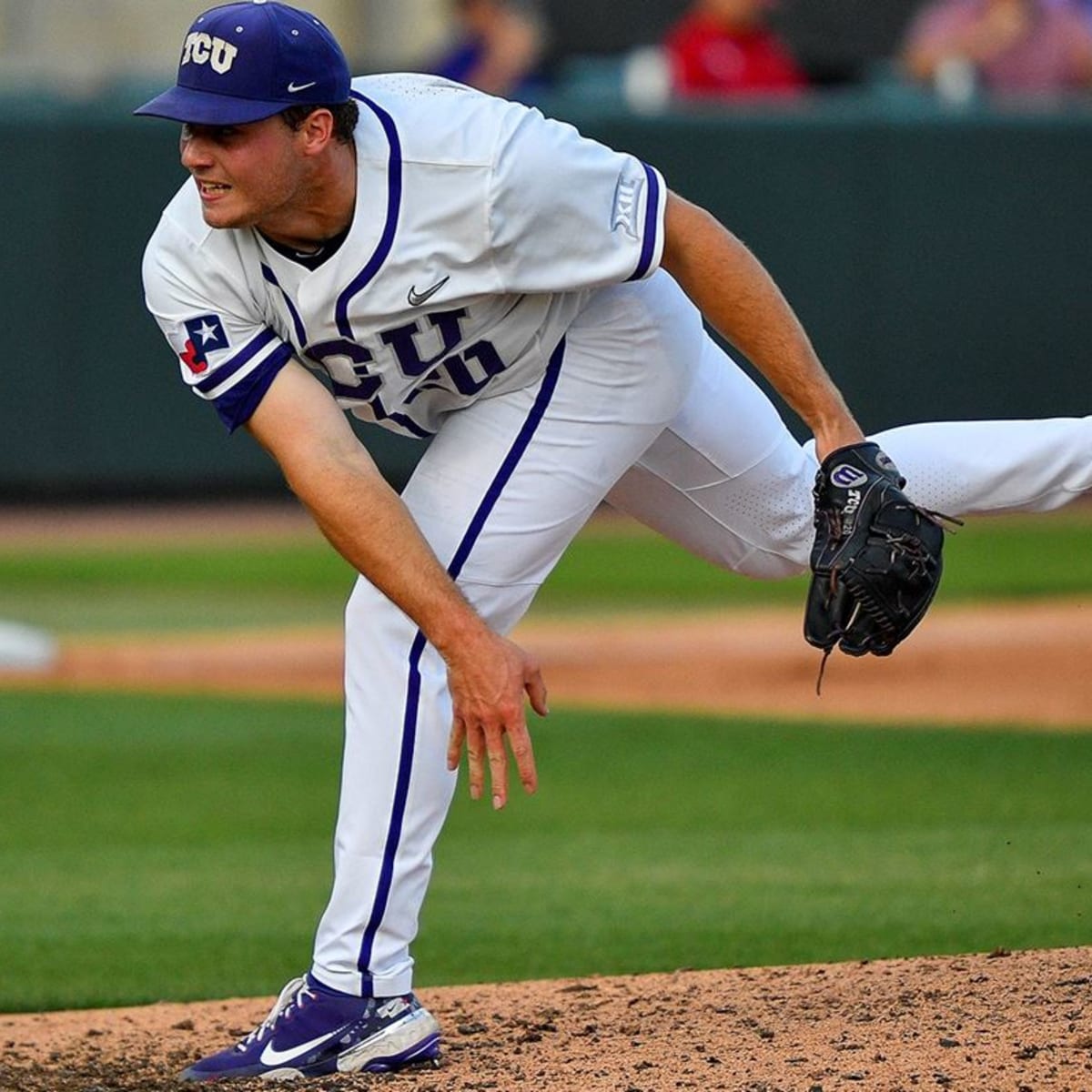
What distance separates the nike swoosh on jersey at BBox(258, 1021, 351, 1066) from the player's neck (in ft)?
4.48

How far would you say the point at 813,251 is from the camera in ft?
44.0

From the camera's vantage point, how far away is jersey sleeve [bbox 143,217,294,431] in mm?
3994

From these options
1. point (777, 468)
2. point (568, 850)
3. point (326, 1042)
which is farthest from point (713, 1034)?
point (568, 850)

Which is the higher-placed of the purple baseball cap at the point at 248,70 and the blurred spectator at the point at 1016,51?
the blurred spectator at the point at 1016,51

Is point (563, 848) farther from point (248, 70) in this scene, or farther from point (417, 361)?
point (248, 70)

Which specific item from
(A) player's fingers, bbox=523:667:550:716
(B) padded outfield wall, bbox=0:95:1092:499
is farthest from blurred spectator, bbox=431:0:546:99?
(A) player's fingers, bbox=523:667:550:716

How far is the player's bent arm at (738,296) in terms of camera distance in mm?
4105

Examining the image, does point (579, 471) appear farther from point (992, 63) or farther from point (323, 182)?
point (992, 63)

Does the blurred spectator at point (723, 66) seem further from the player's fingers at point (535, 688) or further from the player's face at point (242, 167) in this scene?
the player's fingers at point (535, 688)

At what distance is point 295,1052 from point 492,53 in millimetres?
9929

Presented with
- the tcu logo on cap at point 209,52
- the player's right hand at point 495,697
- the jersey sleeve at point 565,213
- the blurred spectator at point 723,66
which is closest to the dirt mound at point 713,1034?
the player's right hand at point 495,697

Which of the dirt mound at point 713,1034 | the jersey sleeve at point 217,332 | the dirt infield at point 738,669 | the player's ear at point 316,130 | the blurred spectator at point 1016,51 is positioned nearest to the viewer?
the dirt mound at point 713,1034

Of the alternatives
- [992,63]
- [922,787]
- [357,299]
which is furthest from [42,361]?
[357,299]

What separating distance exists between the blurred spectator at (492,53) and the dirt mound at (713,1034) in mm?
9026
